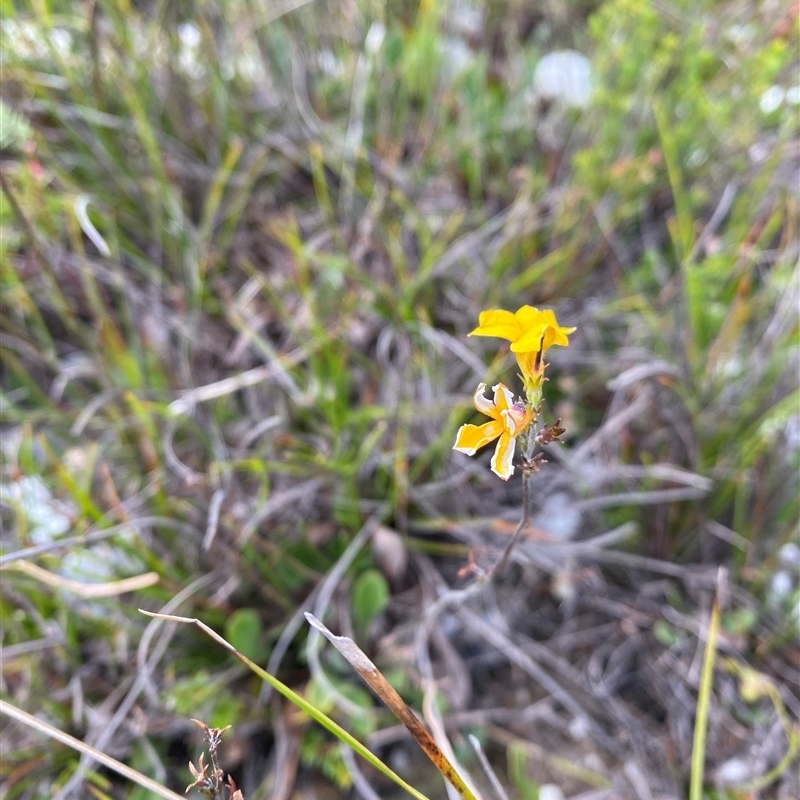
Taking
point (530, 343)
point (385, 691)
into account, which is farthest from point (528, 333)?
point (385, 691)

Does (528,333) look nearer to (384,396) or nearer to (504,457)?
(504,457)

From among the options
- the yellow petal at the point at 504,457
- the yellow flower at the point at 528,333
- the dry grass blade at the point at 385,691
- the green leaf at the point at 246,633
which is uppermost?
the yellow flower at the point at 528,333

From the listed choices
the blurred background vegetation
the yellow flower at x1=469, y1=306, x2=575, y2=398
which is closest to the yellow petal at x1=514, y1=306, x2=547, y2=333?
the yellow flower at x1=469, y1=306, x2=575, y2=398

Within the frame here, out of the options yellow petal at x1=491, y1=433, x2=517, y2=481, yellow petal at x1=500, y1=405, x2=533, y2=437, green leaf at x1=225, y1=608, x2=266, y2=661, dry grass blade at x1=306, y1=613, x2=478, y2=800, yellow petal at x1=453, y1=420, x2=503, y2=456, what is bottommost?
green leaf at x1=225, y1=608, x2=266, y2=661

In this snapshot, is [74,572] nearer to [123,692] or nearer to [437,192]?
[123,692]

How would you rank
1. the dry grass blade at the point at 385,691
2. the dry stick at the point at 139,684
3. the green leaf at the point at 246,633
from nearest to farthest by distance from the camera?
the dry grass blade at the point at 385,691
the dry stick at the point at 139,684
the green leaf at the point at 246,633

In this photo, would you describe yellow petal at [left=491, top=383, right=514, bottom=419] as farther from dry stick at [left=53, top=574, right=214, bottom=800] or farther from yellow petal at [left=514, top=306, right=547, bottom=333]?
dry stick at [left=53, top=574, right=214, bottom=800]

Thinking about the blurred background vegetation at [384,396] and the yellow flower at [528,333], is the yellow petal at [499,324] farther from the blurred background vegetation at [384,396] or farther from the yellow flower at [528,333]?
the blurred background vegetation at [384,396]

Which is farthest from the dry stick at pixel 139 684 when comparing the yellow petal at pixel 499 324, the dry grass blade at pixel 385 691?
the yellow petal at pixel 499 324
